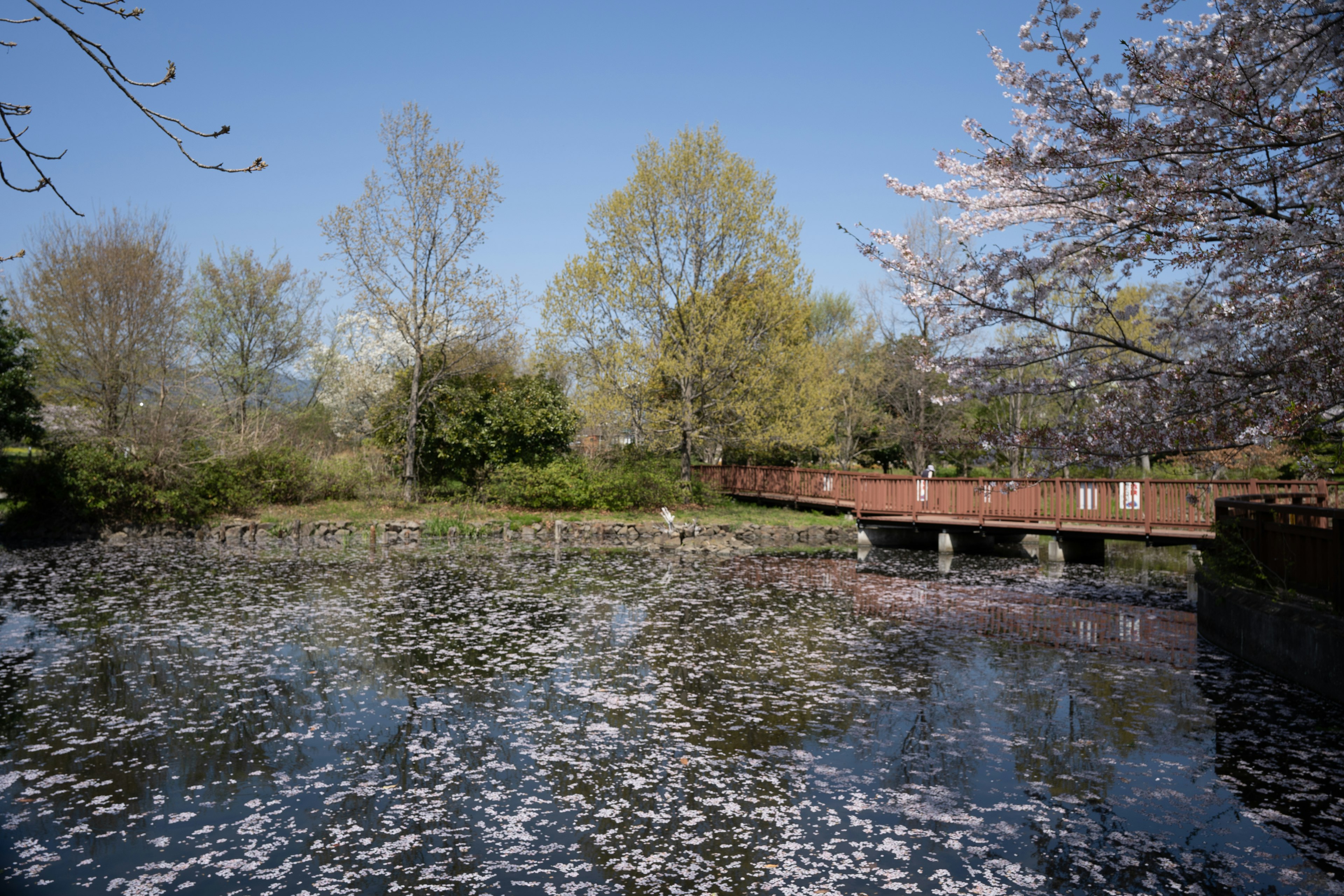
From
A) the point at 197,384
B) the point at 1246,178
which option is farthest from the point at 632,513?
the point at 1246,178

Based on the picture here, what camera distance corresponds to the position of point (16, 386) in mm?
20500

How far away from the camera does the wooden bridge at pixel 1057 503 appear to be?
17641mm

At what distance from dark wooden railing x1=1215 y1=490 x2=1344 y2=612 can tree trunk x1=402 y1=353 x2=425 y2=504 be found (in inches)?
821

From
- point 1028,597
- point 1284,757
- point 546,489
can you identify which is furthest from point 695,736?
point 546,489

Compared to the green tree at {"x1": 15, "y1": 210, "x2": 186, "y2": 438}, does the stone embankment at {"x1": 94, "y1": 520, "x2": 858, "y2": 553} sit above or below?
below

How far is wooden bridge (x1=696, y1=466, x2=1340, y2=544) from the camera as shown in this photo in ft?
57.9

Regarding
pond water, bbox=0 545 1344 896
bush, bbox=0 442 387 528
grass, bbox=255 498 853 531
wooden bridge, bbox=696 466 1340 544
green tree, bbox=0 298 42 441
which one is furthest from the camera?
grass, bbox=255 498 853 531

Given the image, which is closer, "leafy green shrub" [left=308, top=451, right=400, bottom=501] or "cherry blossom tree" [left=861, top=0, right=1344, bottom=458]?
"cherry blossom tree" [left=861, top=0, right=1344, bottom=458]

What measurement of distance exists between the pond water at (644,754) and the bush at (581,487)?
1327 centimetres

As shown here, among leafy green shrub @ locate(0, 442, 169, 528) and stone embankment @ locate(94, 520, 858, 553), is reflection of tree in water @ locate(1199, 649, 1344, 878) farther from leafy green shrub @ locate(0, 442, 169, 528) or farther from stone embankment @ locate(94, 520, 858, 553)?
leafy green shrub @ locate(0, 442, 169, 528)

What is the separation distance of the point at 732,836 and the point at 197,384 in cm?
2506

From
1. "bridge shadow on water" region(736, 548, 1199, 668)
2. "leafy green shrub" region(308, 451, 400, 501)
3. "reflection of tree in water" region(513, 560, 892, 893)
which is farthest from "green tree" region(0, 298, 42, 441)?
"bridge shadow on water" region(736, 548, 1199, 668)

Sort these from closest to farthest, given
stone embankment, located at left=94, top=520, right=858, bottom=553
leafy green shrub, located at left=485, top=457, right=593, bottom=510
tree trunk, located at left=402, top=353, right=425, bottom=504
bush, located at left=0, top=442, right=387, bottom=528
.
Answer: bush, located at left=0, top=442, right=387, bottom=528 → stone embankment, located at left=94, top=520, right=858, bottom=553 → tree trunk, located at left=402, top=353, right=425, bottom=504 → leafy green shrub, located at left=485, top=457, right=593, bottom=510

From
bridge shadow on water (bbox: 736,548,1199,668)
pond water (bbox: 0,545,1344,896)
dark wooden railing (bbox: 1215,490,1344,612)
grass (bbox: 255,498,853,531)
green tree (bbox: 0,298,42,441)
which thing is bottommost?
pond water (bbox: 0,545,1344,896)
